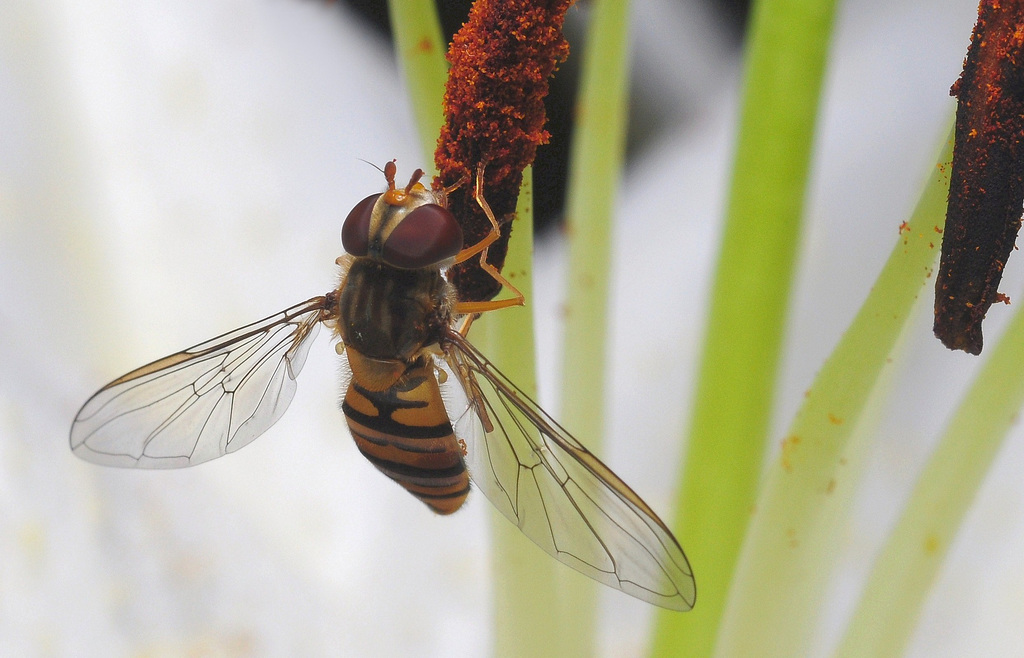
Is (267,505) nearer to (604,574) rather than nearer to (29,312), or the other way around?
(29,312)

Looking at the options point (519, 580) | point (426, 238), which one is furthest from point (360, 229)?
point (519, 580)

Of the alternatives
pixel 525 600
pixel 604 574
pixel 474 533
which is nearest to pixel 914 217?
pixel 604 574

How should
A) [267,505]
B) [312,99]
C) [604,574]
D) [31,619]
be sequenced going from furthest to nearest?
[312,99]
[267,505]
[31,619]
[604,574]

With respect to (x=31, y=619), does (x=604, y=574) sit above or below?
above

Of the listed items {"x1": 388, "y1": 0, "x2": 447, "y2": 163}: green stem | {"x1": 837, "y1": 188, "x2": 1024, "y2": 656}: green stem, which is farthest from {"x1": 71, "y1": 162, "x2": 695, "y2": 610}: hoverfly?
{"x1": 837, "y1": 188, "x2": 1024, "y2": 656}: green stem

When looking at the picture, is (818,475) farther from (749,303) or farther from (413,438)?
(413,438)

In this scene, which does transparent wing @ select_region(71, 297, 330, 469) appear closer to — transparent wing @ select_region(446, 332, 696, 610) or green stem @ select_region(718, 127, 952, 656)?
transparent wing @ select_region(446, 332, 696, 610)
